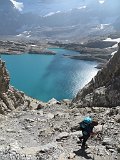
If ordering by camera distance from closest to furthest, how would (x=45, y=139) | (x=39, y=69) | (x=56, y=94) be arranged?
(x=45, y=139) → (x=56, y=94) → (x=39, y=69)

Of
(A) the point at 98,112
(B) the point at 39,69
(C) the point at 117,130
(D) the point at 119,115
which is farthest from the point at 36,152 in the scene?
(B) the point at 39,69

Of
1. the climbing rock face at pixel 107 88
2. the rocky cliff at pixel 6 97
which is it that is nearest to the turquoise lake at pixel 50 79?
the rocky cliff at pixel 6 97

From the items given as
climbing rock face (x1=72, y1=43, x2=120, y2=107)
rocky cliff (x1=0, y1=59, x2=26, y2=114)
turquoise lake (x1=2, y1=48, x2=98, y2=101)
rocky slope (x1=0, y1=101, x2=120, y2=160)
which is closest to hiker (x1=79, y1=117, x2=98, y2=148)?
rocky slope (x1=0, y1=101, x2=120, y2=160)

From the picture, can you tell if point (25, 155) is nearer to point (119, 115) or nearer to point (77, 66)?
point (119, 115)

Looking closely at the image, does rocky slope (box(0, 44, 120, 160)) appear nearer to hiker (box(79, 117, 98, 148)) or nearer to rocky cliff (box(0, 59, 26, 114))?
hiker (box(79, 117, 98, 148))

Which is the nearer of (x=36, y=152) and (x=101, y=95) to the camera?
(x=36, y=152)

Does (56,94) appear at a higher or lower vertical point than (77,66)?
lower

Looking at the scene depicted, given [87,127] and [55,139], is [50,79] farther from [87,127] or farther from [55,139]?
[87,127]

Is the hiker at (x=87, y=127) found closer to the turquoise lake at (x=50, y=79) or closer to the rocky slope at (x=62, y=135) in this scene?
the rocky slope at (x=62, y=135)

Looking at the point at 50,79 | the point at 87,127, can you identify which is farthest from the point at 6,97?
the point at 50,79
